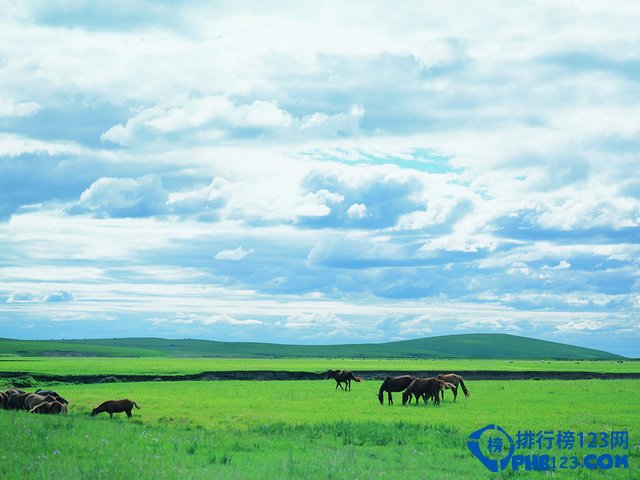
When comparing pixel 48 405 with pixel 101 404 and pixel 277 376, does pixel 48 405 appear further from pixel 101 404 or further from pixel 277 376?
pixel 277 376

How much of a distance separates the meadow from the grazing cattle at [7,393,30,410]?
7.29 feet

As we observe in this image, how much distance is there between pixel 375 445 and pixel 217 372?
181 ft

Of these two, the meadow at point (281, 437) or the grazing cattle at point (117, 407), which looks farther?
the grazing cattle at point (117, 407)

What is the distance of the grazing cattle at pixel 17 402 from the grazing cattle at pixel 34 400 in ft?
1.73

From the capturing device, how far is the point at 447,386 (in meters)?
40.2

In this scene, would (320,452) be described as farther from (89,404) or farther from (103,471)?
(89,404)

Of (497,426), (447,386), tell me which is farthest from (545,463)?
(447,386)

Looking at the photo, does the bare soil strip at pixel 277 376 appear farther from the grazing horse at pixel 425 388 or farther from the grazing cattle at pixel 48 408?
the grazing horse at pixel 425 388

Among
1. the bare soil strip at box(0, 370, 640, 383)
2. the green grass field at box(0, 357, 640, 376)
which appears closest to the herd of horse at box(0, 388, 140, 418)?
the bare soil strip at box(0, 370, 640, 383)

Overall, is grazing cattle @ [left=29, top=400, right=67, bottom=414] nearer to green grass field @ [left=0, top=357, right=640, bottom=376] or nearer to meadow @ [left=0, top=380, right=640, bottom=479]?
meadow @ [left=0, top=380, right=640, bottom=479]

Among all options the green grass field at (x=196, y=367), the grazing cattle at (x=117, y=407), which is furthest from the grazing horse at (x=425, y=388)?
the green grass field at (x=196, y=367)

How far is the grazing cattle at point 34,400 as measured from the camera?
30203 mm

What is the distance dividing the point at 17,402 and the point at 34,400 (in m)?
2.23

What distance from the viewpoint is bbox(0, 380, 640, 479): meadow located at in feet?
54.5
